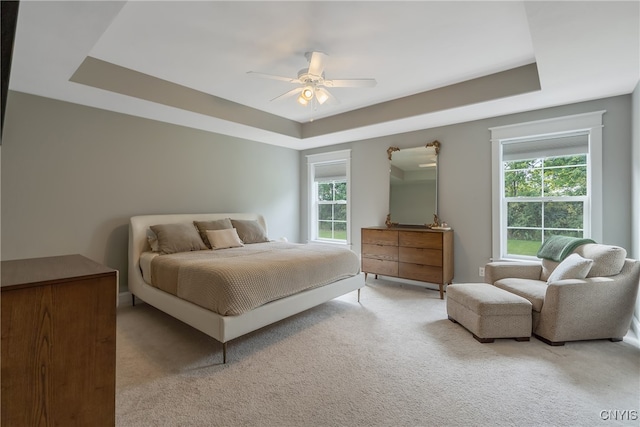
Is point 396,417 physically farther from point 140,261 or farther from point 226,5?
point 140,261

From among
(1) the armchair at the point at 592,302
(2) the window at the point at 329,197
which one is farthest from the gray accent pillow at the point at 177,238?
(1) the armchair at the point at 592,302

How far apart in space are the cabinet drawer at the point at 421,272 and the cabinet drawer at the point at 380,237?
357 millimetres

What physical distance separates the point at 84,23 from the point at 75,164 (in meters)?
1.96

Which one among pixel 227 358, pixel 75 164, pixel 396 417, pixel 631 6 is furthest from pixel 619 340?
pixel 75 164

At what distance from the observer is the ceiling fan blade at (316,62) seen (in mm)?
2565

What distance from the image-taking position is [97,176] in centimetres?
351

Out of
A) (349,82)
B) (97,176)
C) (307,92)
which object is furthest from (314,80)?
(97,176)

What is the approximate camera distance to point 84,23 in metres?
1.98

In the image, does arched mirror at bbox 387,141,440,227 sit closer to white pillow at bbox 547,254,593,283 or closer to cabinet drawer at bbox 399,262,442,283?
cabinet drawer at bbox 399,262,442,283

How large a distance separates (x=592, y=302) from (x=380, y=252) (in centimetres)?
238

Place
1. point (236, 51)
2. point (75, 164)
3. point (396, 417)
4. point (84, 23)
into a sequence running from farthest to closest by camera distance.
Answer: point (75, 164), point (236, 51), point (84, 23), point (396, 417)

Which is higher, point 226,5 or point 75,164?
point 226,5

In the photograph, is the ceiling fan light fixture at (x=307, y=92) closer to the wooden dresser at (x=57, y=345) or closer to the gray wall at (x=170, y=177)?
the wooden dresser at (x=57, y=345)

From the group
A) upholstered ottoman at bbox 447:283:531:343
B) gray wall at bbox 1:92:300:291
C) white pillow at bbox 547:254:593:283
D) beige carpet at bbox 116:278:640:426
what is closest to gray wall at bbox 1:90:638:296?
gray wall at bbox 1:92:300:291
